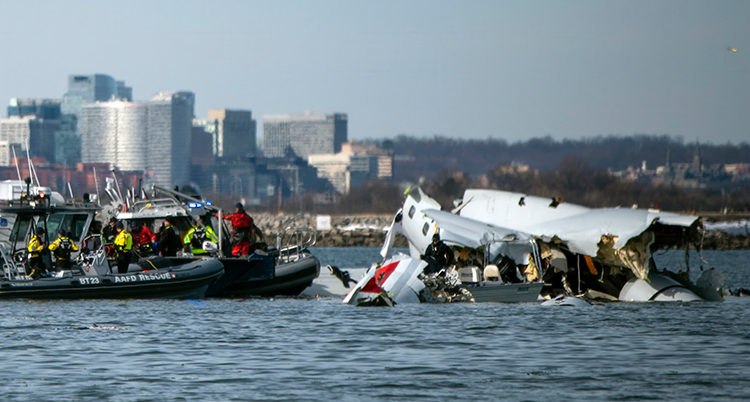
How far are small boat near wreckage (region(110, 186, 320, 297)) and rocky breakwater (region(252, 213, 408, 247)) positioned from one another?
57591 millimetres

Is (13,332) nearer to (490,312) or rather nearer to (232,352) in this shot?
(232,352)

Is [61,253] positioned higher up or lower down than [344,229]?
higher up

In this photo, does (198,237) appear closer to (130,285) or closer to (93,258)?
(93,258)

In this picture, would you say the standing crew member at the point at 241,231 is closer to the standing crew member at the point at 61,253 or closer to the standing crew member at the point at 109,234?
the standing crew member at the point at 109,234

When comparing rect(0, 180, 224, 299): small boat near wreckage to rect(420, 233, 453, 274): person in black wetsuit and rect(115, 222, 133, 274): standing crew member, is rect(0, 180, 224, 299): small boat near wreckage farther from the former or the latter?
rect(420, 233, 453, 274): person in black wetsuit

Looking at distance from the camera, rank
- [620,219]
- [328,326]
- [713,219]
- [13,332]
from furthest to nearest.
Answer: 1. [713,219]
2. [620,219]
3. [328,326]
4. [13,332]

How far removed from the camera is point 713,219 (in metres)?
80.7

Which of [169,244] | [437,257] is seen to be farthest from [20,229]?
[437,257]

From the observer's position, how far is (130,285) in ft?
70.5

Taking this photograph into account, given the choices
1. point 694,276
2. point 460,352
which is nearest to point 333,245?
point 694,276

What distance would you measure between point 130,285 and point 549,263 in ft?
33.3

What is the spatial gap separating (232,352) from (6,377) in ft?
A: 11.3

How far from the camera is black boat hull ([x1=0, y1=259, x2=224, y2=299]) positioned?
20.8m

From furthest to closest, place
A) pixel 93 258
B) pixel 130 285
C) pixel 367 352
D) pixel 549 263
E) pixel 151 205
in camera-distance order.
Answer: pixel 151 205, pixel 549 263, pixel 93 258, pixel 130 285, pixel 367 352
